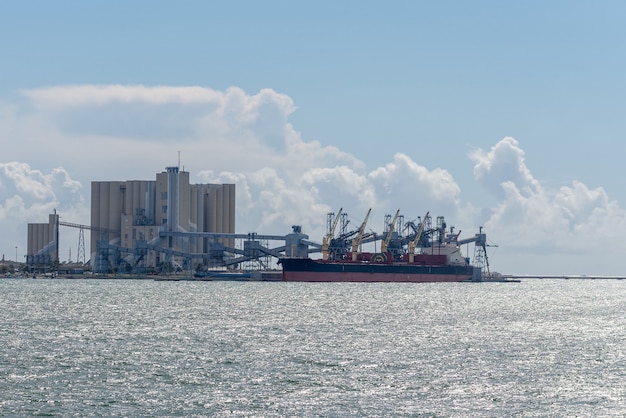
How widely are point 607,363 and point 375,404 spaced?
1807 centimetres

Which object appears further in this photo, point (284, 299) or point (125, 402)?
point (284, 299)

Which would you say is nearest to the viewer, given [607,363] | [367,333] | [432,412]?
[432,412]

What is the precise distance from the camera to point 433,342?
206 ft

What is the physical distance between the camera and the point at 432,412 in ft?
122

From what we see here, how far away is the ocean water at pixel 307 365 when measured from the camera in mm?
38438

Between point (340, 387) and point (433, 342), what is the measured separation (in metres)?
20.8

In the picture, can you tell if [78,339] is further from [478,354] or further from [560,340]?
[560,340]

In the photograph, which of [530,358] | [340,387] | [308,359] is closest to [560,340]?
[530,358]

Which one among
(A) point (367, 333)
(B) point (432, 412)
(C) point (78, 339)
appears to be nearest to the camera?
(B) point (432, 412)

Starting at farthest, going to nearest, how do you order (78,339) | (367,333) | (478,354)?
(367,333)
(78,339)
(478,354)

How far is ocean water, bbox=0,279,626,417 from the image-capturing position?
38438 millimetres

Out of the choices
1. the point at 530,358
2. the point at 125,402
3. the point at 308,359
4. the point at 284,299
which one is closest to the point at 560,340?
the point at 530,358

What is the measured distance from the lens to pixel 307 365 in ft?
163

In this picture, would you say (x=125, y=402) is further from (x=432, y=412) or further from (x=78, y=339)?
(x=78, y=339)
